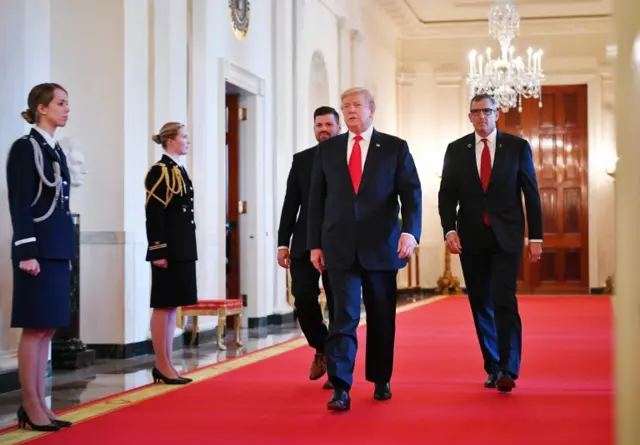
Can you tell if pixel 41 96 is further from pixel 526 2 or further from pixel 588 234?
pixel 588 234

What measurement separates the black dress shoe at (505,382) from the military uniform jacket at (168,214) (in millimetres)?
1879

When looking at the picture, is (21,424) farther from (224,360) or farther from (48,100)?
(224,360)

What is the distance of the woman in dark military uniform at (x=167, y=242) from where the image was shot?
18.3 feet

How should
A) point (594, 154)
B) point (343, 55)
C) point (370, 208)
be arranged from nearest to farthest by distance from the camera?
1. point (370, 208)
2. point (343, 55)
3. point (594, 154)

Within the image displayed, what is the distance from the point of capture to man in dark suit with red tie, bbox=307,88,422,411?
14.8ft

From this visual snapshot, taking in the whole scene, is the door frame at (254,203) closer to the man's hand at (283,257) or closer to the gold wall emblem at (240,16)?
the gold wall emblem at (240,16)

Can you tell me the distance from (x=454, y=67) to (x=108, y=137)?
11.7 meters

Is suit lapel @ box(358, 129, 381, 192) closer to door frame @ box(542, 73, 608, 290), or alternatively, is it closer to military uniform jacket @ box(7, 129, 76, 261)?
military uniform jacket @ box(7, 129, 76, 261)

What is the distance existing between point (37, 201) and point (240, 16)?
646cm

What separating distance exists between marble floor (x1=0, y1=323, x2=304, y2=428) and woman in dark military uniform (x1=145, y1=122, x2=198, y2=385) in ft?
1.05

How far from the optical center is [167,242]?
563 centimetres

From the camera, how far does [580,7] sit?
17.6 metres

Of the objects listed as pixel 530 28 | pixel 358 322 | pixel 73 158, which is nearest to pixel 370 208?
pixel 358 322

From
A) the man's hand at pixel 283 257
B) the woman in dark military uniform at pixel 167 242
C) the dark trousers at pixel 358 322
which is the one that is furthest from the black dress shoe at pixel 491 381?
the woman in dark military uniform at pixel 167 242
